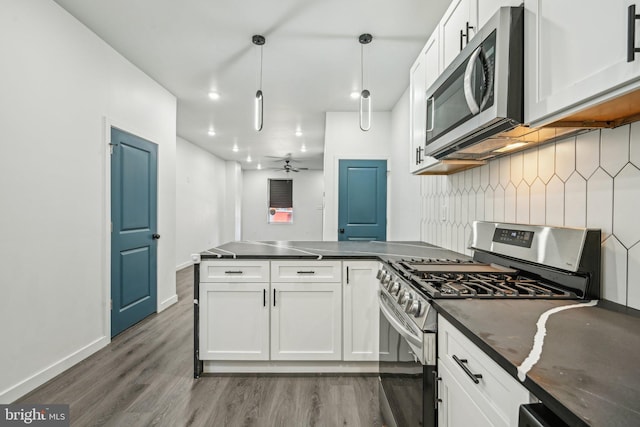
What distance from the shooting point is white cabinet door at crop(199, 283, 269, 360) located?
217 cm

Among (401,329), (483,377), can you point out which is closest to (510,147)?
(401,329)

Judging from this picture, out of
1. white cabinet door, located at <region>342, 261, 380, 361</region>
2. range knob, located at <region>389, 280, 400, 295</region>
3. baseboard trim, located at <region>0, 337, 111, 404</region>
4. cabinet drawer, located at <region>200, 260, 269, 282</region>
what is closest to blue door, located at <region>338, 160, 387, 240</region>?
white cabinet door, located at <region>342, 261, 380, 361</region>

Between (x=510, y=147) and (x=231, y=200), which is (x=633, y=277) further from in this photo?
(x=231, y=200)

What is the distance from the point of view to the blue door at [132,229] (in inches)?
115

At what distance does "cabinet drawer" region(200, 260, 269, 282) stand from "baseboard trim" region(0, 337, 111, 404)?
125cm

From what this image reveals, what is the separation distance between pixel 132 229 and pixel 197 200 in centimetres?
401

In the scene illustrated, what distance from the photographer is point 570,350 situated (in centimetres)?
68

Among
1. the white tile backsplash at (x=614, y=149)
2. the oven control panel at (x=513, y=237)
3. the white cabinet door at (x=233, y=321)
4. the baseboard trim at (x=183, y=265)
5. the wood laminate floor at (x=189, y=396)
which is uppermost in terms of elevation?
the white tile backsplash at (x=614, y=149)

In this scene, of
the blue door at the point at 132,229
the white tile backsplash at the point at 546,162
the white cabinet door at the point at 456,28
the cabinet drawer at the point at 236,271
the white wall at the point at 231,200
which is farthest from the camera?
the white wall at the point at 231,200

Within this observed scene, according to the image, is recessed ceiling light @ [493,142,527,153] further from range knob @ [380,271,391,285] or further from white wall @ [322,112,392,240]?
white wall @ [322,112,392,240]

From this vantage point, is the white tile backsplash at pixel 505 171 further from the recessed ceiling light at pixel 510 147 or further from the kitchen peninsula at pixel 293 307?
the kitchen peninsula at pixel 293 307

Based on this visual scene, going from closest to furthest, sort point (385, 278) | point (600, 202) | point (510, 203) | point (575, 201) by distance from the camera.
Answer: point (600, 202), point (575, 201), point (510, 203), point (385, 278)

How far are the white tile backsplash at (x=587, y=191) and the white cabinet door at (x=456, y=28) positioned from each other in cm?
62

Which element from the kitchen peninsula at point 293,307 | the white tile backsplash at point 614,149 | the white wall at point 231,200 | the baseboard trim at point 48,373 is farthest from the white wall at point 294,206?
the white tile backsplash at point 614,149
